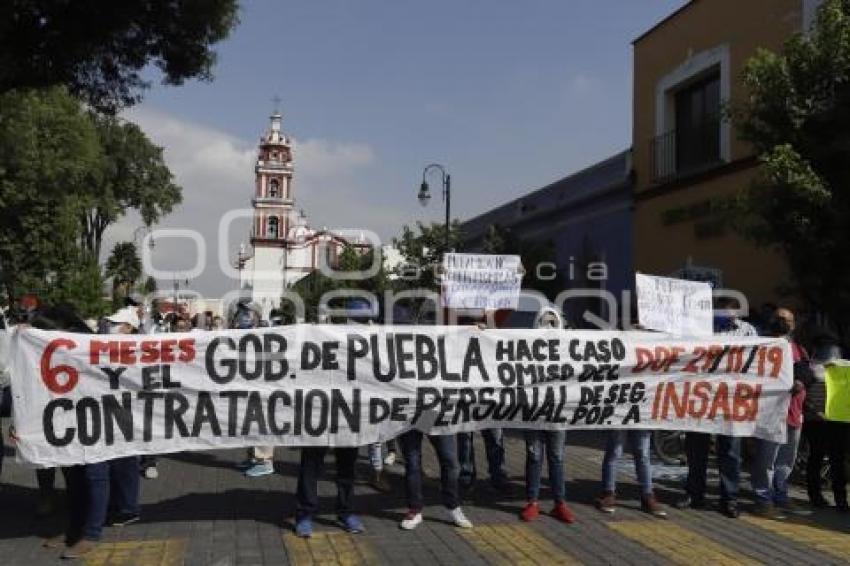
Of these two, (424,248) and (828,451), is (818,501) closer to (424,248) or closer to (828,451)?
(828,451)

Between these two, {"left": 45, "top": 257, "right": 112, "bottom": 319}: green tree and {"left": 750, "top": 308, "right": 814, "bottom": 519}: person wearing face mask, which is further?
{"left": 45, "top": 257, "right": 112, "bottom": 319}: green tree

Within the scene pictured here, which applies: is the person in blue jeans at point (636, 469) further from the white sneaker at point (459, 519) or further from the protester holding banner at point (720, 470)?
the white sneaker at point (459, 519)

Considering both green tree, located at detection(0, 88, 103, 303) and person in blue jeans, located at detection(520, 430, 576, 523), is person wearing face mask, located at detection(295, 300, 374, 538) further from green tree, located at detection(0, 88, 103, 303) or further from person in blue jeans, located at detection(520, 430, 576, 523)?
green tree, located at detection(0, 88, 103, 303)

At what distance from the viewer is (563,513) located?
7.31 meters

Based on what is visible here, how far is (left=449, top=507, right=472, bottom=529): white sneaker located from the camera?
7037 millimetres

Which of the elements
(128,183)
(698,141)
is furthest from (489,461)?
(128,183)

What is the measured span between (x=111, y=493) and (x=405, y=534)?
7.64 ft

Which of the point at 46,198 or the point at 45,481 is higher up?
the point at 46,198

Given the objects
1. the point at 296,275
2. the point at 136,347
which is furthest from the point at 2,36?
the point at 296,275

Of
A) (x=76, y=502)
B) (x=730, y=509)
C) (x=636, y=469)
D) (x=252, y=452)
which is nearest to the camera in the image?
(x=76, y=502)

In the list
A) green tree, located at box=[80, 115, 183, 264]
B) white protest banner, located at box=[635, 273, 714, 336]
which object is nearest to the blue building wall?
white protest banner, located at box=[635, 273, 714, 336]

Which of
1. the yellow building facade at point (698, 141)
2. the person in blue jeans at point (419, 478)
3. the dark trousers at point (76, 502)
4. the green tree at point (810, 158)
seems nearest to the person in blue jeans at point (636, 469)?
the person in blue jeans at point (419, 478)

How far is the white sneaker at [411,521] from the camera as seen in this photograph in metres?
6.96

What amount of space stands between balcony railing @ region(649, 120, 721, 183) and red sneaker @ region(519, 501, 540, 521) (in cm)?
1045
